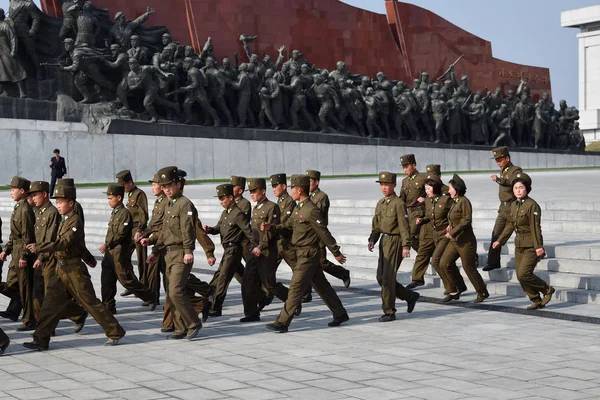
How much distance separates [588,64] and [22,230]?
52.6 metres

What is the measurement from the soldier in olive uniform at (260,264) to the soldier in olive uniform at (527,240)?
194 centimetres

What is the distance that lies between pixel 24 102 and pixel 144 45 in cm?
371

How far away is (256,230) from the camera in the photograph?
7.62 m

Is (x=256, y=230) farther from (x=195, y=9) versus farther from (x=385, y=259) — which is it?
(x=195, y=9)

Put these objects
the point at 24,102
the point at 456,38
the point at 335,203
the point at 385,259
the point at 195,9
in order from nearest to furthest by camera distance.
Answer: the point at 385,259
the point at 335,203
the point at 24,102
the point at 195,9
the point at 456,38

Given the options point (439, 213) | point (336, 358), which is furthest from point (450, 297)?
point (336, 358)

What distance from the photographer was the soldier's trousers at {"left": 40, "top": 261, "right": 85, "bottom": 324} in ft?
21.6

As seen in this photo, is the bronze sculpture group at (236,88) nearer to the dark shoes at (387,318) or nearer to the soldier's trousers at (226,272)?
the soldier's trousers at (226,272)

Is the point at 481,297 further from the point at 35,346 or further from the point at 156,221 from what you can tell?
the point at 35,346

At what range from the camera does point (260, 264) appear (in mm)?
7664

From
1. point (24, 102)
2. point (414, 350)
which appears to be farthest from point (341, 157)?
point (414, 350)

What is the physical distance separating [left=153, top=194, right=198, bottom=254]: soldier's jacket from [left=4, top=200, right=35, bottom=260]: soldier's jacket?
47.1 inches

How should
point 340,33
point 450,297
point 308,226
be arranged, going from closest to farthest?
point 308,226 < point 450,297 < point 340,33

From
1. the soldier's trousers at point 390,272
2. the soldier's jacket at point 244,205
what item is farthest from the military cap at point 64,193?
the soldier's trousers at point 390,272
